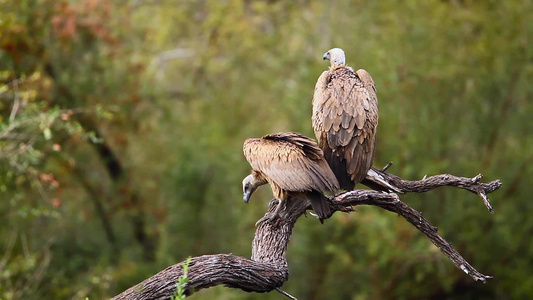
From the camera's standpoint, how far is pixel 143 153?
17.5 meters

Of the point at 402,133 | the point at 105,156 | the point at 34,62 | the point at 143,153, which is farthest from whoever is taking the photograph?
the point at 143,153

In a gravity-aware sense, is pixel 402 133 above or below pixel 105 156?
above

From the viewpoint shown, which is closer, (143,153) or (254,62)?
(143,153)

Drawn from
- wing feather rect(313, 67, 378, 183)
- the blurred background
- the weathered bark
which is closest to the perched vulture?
wing feather rect(313, 67, 378, 183)

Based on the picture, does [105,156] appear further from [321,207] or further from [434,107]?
[321,207]

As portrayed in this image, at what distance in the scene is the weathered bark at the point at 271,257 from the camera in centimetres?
442

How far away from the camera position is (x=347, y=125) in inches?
238

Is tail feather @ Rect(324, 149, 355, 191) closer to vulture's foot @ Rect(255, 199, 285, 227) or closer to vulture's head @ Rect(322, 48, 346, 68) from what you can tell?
vulture's foot @ Rect(255, 199, 285, 227)

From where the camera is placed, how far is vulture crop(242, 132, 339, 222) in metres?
5.35

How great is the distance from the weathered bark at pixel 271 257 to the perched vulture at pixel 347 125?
219 millimetres

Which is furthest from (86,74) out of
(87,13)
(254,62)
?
(254,62)

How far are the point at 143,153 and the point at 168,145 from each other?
683 mm

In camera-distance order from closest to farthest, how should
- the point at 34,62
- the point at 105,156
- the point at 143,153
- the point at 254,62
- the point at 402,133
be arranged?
1. the point at 34,62
2. the point at 402,133
3. the point at 105,156
4. the point at 143,153
5. the point at 254,62

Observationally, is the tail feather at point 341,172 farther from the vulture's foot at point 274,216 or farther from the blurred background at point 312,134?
the blurred background at point 312,134
